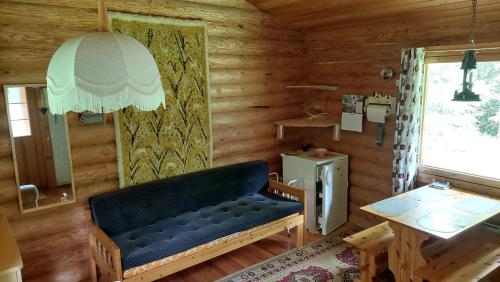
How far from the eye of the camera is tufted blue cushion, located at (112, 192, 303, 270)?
286 centimetres

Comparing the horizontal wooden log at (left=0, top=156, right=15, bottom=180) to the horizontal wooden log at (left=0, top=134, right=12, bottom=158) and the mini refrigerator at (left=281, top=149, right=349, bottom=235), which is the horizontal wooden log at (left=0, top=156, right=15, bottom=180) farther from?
the mini refrigerator at (left=281, top=149, right=349, bottom=235)

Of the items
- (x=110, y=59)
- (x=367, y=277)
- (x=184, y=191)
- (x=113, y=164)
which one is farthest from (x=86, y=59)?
(x=367, y=277)

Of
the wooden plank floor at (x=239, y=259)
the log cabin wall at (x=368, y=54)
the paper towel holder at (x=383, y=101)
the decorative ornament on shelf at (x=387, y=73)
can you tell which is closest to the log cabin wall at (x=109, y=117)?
the log cabin wall at (x=368, y=54)

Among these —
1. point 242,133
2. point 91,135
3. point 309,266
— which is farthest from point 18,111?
point 309,266

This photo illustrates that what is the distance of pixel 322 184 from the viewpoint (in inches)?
164

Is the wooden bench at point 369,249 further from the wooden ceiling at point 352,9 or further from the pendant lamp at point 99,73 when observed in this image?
the pendant lamp at point 99,73

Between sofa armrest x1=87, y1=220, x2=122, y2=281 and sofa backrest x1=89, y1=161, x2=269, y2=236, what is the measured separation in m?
0.12

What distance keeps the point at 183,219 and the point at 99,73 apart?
2149 mm

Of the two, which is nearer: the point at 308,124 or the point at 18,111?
the point at 18,111

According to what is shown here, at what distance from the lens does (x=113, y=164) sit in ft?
11.1

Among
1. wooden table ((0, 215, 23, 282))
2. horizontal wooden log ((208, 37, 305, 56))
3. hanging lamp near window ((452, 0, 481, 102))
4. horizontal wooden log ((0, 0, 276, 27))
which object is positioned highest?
horizontal wooden log ((0, 0, 276, 27))

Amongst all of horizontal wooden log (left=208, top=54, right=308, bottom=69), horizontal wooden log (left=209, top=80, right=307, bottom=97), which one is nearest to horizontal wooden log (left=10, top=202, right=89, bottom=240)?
horizontal wooden log (left=209, top=80, right=307, bottom=97)

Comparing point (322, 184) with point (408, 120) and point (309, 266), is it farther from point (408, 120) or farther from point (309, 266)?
point (408, 120)

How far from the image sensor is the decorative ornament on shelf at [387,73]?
12.7 ft
